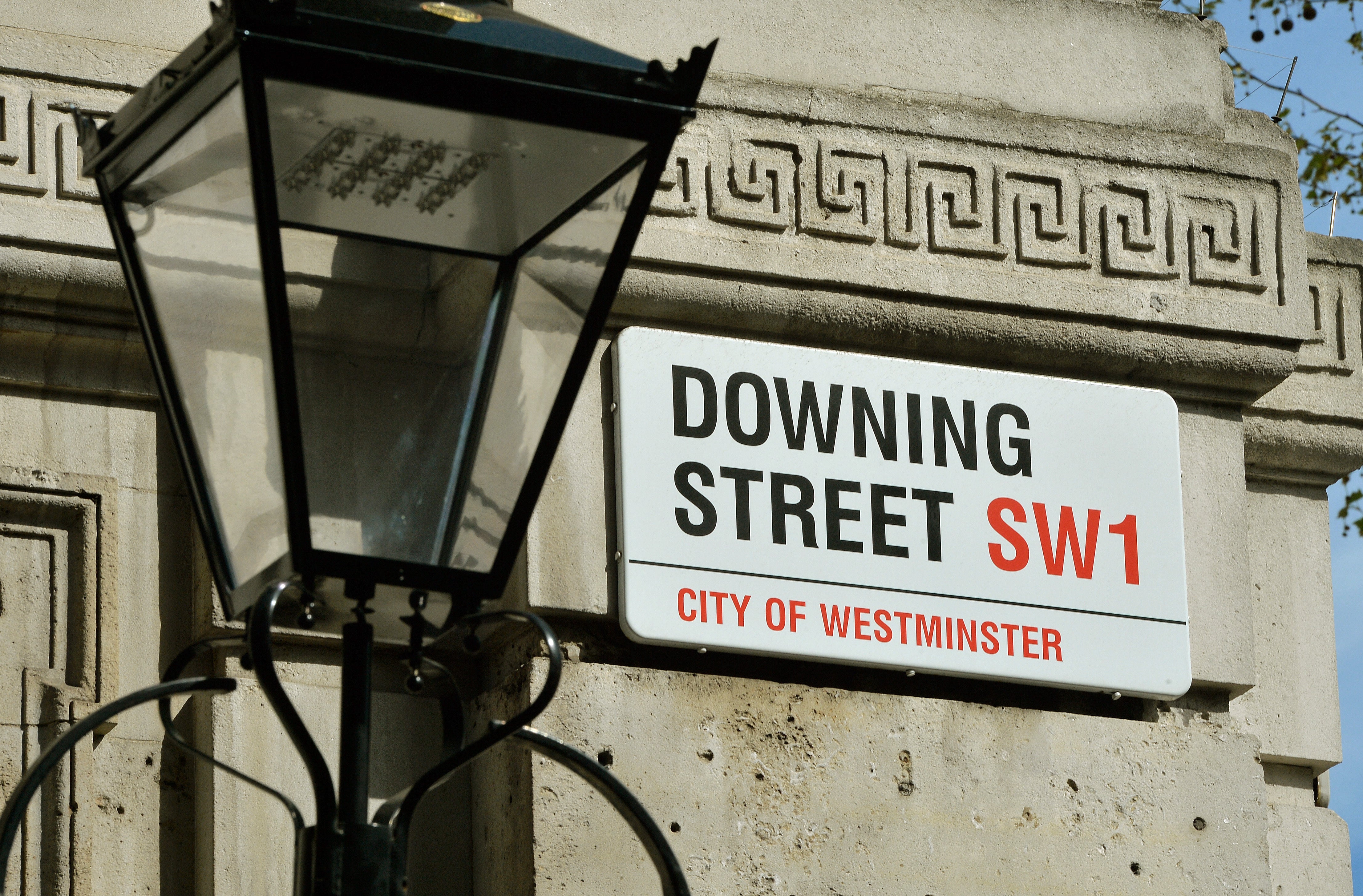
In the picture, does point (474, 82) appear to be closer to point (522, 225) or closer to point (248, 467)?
point (522, 225)

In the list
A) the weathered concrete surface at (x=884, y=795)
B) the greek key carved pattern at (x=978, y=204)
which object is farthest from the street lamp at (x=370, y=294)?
the greek key carved pattern at (x=978, y=204)

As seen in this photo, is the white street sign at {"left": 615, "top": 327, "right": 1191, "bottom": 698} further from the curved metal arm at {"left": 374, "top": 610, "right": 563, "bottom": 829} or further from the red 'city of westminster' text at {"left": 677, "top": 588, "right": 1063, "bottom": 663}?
the curved metal arm at {"left": 374, "top": 610, "right": 563, "bottom": 829}

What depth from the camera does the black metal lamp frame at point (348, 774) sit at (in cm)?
235

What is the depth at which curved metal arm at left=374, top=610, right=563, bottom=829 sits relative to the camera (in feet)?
7.89

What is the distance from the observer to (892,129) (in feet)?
13.7

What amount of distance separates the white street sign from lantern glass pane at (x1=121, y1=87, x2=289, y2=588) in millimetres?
1362

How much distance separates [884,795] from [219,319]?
71.3 inches

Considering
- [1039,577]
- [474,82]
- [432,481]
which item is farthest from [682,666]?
[474,82]

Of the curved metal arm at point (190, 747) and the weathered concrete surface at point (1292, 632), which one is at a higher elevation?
the weathered concrete surface at point (1292, 632)

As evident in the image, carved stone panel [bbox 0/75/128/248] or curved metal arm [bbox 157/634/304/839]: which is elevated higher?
carved stone panel [bbox 0/75/128/248]

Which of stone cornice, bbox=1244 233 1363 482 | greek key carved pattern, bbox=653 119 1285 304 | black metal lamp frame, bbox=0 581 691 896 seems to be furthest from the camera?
stone cornice, bbox=1244 233 1363 482

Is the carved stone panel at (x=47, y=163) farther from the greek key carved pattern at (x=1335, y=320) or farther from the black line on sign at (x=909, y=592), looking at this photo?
the greek key carved pattern at (x=1335, y=320)

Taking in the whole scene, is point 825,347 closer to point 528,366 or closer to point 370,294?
point 528,366

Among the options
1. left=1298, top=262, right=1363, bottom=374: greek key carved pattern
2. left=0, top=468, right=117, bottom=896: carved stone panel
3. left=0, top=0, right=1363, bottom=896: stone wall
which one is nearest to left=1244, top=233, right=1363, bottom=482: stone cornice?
left=1298, top=262, right=1363, bottom=374: greek key carved pattern
